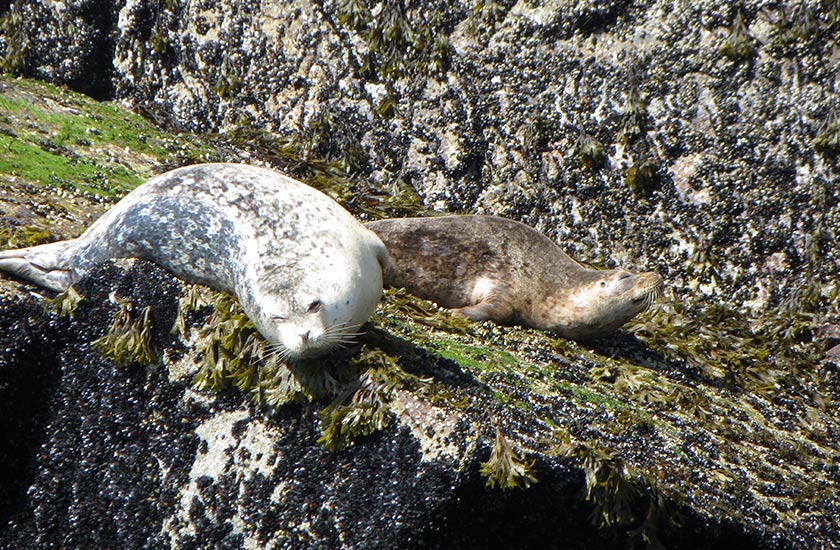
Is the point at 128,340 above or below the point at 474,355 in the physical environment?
below

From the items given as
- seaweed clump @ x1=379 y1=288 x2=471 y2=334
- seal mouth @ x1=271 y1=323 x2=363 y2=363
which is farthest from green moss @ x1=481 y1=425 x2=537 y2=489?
seaweed clump @ x1=379 y1=288 x2=471 y2=334

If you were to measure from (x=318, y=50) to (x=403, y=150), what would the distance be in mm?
1080

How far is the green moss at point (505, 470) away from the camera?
2.97 meters

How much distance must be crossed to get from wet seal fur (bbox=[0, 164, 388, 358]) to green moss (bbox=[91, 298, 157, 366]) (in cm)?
35

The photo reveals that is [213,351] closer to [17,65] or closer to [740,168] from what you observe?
[740,168]

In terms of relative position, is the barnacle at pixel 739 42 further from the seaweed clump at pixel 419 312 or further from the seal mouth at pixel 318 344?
the seal mouth at pixel 318 344

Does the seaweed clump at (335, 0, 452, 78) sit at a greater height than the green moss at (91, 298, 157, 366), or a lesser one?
greater

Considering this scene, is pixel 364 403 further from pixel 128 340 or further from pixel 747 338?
pixel 747 338

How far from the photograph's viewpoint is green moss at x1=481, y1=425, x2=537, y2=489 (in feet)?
9.76

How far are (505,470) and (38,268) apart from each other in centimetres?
246

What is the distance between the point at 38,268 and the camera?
3.93 metres

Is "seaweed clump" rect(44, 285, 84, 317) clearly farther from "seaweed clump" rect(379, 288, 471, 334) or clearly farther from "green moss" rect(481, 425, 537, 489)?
"green moss" rect(481, 425, 537, 489)

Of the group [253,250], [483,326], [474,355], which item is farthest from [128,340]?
[483,326]

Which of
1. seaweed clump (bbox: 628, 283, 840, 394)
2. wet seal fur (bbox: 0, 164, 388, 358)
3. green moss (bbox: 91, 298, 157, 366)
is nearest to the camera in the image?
wet seal fur (bbox: 0, 164, 388, 358)
